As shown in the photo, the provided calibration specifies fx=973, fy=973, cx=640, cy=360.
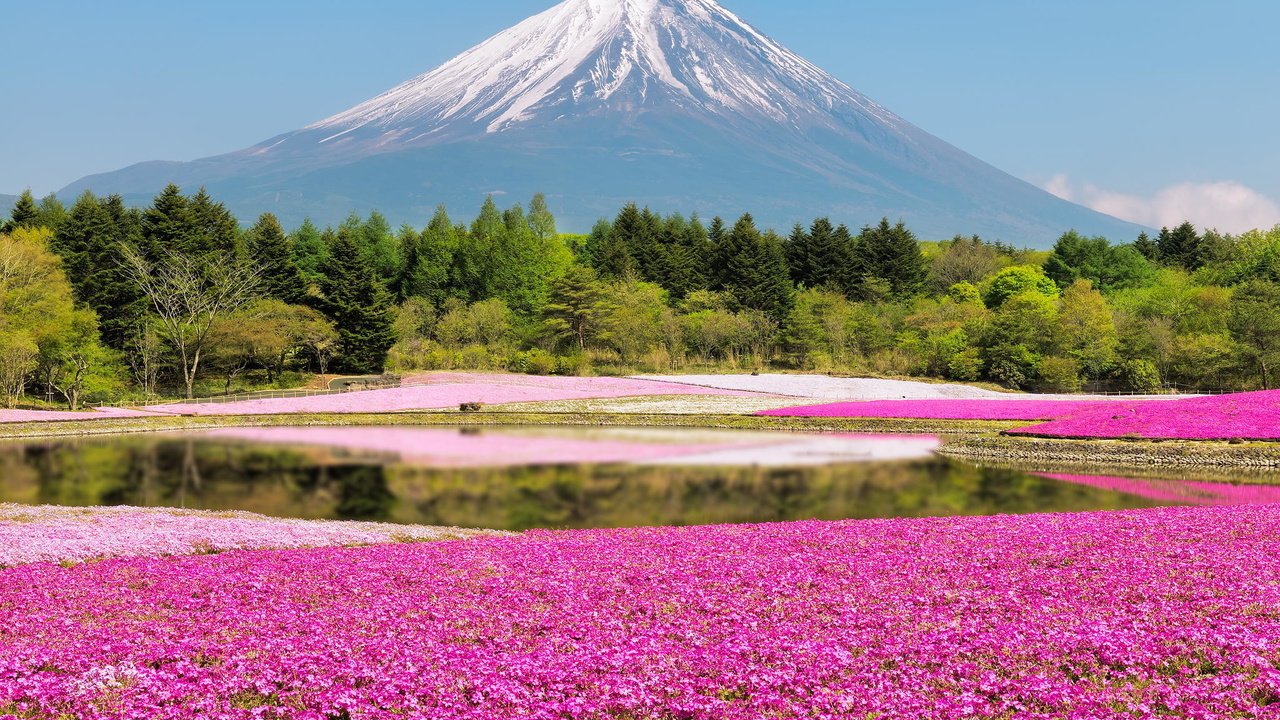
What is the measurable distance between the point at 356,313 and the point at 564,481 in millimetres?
53863

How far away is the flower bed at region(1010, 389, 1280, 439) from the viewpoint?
3566cm

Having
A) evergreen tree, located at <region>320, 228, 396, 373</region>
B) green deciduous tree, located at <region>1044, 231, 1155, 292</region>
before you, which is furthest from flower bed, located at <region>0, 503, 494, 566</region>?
green deciduous tree, located at <region>1044, 231, 1155, 292</region>

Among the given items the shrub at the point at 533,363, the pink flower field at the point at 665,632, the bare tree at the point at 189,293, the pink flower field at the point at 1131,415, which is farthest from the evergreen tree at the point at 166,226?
the pink flower field at the point at 665,632

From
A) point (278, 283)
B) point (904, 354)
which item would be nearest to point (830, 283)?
point (904, 354)

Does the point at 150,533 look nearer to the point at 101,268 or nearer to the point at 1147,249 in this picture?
the point at 101,268

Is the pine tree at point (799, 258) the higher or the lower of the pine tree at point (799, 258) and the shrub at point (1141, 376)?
the higher

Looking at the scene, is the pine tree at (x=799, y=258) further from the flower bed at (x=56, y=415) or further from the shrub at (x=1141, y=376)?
the flower bed at (x=56, y=415)

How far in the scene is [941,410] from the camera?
48.8 meters

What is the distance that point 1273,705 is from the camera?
8.74m

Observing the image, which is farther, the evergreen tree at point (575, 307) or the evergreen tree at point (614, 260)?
the evergreen tree at point (614, 260)

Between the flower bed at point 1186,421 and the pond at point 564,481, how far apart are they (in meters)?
5.98

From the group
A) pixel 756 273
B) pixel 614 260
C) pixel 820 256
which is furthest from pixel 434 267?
pixel 820 256

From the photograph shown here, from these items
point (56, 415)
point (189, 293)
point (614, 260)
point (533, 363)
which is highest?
point (614, 260)

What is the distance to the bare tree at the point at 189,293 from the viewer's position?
227 feet
